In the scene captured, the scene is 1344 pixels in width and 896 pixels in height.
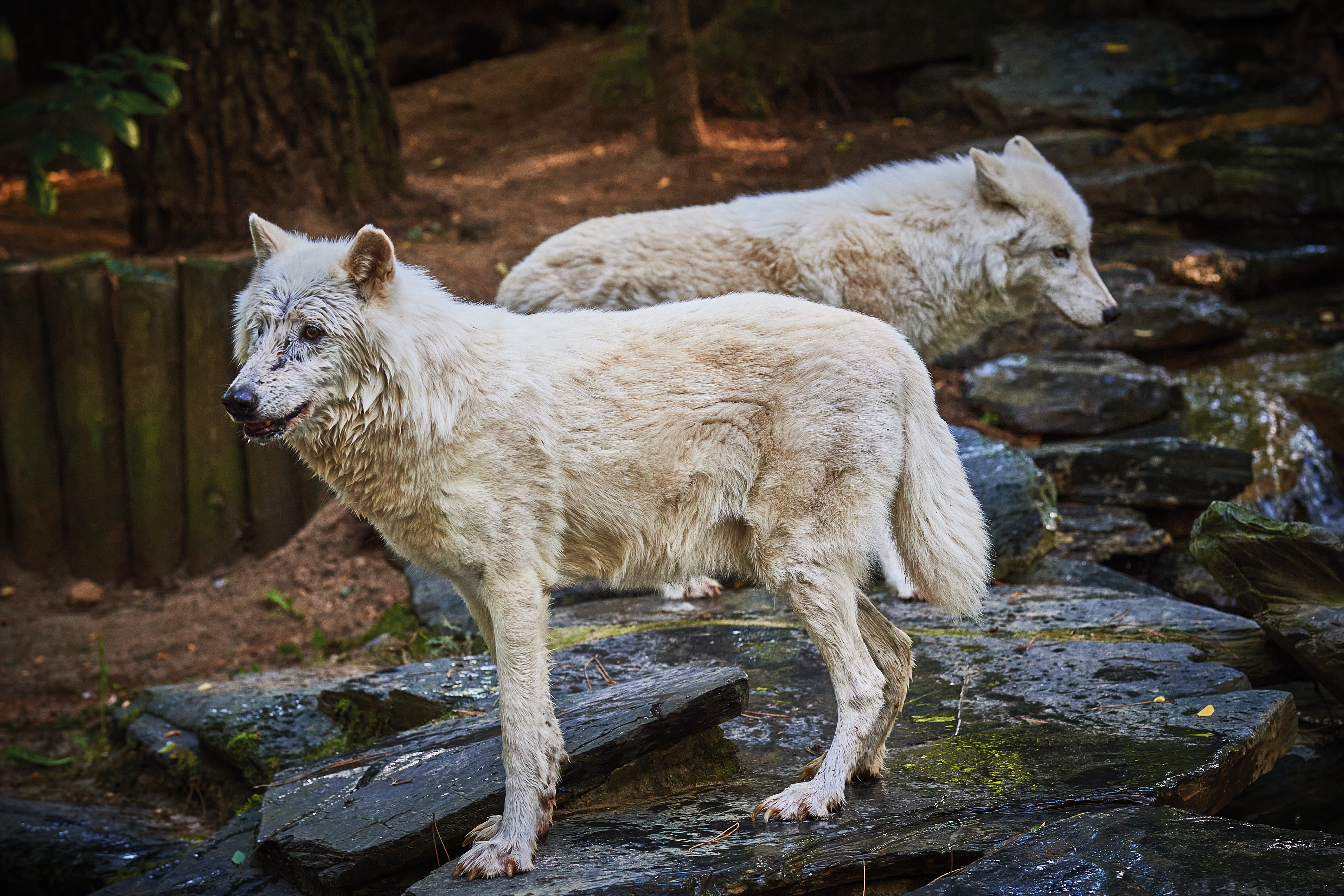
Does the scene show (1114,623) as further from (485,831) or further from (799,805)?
(485,831)

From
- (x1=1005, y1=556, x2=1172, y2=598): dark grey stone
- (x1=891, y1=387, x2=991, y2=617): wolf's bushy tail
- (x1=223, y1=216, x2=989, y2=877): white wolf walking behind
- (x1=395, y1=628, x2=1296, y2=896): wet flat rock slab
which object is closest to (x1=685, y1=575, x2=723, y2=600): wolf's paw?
(x1=395, y1=628, x2=1296, y2=896): wet flat rock slab

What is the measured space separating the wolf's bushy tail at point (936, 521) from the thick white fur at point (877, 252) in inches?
79.8

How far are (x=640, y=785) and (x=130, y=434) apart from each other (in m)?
6.00

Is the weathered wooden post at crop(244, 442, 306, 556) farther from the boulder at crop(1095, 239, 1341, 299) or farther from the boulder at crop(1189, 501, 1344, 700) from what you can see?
the boulder at crop(1095, 239, 1341, 299)

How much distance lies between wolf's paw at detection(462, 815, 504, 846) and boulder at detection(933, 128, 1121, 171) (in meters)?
9.42

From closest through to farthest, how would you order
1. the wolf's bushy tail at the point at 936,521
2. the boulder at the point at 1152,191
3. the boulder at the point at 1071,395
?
the wolf's bushy tail at the point at 936,521 → the boulder at the point at 1071,395 → the boulder at the point at 1152,191

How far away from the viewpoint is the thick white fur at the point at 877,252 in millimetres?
5824

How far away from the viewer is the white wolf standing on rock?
5.82m

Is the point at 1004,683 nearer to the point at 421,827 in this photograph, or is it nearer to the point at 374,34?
the point at 421,827

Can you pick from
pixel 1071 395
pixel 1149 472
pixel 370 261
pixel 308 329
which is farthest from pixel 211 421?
pixel 1149 472

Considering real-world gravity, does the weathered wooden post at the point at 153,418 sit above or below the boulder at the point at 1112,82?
below

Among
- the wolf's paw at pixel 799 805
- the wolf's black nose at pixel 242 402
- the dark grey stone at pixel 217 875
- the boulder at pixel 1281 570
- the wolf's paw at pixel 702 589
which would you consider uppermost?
the wolf's black nose at pixel 242 402

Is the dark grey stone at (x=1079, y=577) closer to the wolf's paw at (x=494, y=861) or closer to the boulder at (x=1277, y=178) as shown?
the wolf's paw at (x=494, y=861)

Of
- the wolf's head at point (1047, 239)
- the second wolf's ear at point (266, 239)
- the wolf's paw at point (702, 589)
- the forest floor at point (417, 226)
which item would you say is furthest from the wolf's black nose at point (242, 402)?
the wolf's head at point (1047, 239)
